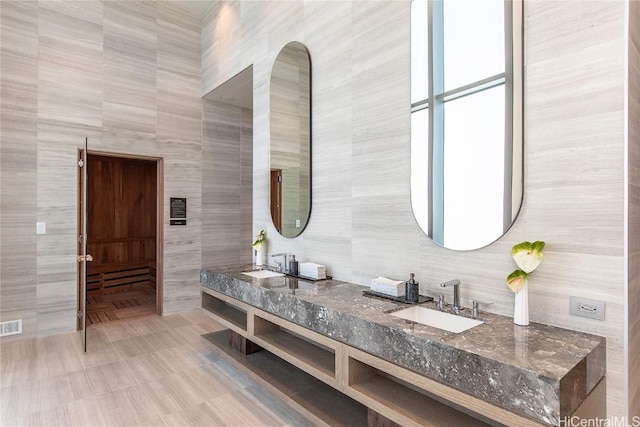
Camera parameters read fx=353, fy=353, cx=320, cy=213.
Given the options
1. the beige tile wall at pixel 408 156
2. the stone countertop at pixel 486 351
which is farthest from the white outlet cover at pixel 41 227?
the stone countertop at pixel 486 351

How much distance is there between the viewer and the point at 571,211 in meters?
1.55

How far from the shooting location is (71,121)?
155 inches

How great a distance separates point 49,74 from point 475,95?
4.30 meters

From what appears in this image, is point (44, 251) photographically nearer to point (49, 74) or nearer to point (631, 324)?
point (49, 74)

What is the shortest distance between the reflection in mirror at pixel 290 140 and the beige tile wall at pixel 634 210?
80.5 inches

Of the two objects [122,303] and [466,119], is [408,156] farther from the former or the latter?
[122,303]

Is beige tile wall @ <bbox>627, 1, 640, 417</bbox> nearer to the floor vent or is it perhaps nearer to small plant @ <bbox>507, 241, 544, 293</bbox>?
small plant @ <bbox>507, 241, 544, 293</bbox>

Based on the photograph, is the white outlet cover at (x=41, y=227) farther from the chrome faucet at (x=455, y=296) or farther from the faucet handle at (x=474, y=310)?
the faucet handle at (x=474, y=310)

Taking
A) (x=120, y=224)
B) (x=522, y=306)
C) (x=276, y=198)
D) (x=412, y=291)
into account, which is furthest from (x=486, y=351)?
(x=120, y=224)

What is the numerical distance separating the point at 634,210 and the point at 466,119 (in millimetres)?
860

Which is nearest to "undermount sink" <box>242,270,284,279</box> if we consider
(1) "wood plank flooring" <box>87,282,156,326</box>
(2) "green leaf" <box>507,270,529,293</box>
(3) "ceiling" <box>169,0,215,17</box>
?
(2) "green leaf" <box>507,270,529,293</box>

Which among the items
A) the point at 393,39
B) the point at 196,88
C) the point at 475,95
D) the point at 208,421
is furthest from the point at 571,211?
the point at 196,88

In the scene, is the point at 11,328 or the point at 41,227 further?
the point at 41,227

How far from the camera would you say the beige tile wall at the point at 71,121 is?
3.64m
